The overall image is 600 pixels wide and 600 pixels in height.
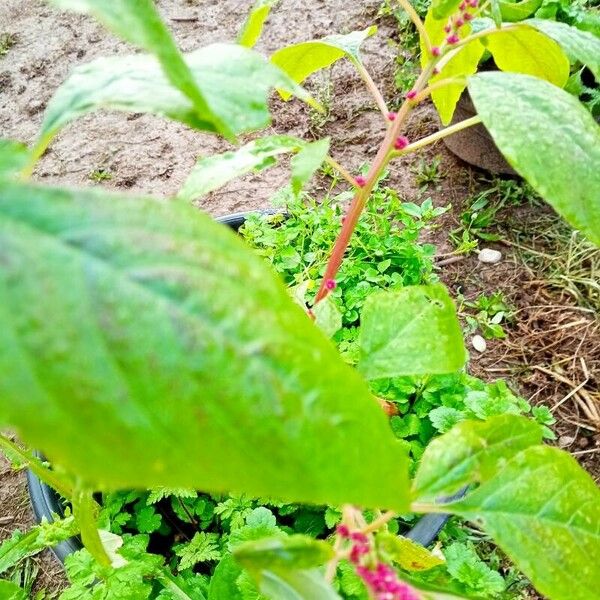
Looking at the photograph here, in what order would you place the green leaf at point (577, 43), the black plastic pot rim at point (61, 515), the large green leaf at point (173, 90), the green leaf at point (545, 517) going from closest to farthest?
the large green leaf at point (173, 90) → the green leaf at point (545, 517) → the green leaf at point (577, 43) → the black plastic pot rim at point (61, 515)

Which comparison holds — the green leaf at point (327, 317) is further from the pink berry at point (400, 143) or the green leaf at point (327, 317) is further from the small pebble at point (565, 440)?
the small pebble at point (565, 440)

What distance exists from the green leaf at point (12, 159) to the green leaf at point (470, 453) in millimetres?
392

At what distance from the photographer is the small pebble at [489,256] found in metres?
1.88

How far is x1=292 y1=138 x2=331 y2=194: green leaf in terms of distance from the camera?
21.4 inches

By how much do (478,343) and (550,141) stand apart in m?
1.23

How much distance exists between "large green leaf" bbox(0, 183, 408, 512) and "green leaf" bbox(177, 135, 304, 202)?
308 millimetres

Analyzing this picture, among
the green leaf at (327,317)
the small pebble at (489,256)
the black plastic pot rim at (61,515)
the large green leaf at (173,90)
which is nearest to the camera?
the large green leaf at (173,90)

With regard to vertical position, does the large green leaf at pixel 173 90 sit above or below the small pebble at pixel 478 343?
above

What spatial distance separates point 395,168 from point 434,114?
289 mm

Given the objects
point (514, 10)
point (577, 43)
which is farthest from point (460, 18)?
point (514, 10)

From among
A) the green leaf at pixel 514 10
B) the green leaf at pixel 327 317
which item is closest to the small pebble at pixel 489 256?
the green leaf at pixel 514 10

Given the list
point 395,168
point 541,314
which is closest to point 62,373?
point 541,314

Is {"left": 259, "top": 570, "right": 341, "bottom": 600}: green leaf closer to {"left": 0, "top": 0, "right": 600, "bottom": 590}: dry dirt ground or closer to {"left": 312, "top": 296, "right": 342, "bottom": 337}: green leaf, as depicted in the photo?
{"left": 312, "top": 296, "right": 342, "bottom": 337}: green leaf

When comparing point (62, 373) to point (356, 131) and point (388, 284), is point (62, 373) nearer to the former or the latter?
point (388, 284)
